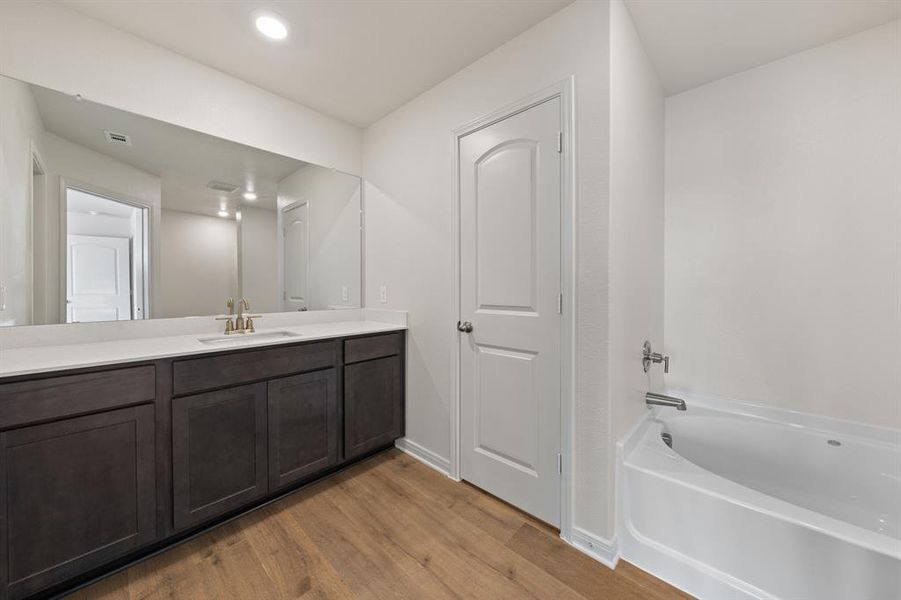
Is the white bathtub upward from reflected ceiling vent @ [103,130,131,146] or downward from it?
downward

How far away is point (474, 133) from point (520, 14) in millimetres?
556

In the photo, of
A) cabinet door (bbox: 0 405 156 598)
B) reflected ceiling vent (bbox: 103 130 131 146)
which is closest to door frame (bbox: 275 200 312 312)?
reflected ceiling vent (bbox: 103 130 131 146)

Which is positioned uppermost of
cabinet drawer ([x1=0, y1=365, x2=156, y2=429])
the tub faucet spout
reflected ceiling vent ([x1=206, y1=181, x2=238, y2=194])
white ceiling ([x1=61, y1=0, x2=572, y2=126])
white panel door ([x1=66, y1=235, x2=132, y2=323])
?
white ceiling ([x1=61, y1=0, x2=572, y2=126])

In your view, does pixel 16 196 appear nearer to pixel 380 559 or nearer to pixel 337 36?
pixel 337 36

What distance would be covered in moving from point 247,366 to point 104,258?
3.01 ft

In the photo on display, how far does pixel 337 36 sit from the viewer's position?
175cm

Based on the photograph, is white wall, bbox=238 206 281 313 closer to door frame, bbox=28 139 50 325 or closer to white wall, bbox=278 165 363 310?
white wall, bbox=278 165 363 310

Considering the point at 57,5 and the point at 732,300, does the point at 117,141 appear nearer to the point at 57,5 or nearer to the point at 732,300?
the point at 57,5

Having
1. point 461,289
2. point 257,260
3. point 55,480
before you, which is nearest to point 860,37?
point 461,289

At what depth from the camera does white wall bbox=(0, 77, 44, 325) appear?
1437 mm

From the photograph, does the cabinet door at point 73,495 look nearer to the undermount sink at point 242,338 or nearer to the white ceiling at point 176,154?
the undermount sink at point 242,338

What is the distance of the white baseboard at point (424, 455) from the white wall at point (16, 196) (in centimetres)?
204

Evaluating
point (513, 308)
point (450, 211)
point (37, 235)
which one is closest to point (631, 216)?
point (513, 308)

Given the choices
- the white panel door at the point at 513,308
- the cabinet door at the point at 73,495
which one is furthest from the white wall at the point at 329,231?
the cabinet door at the point at 73,495
